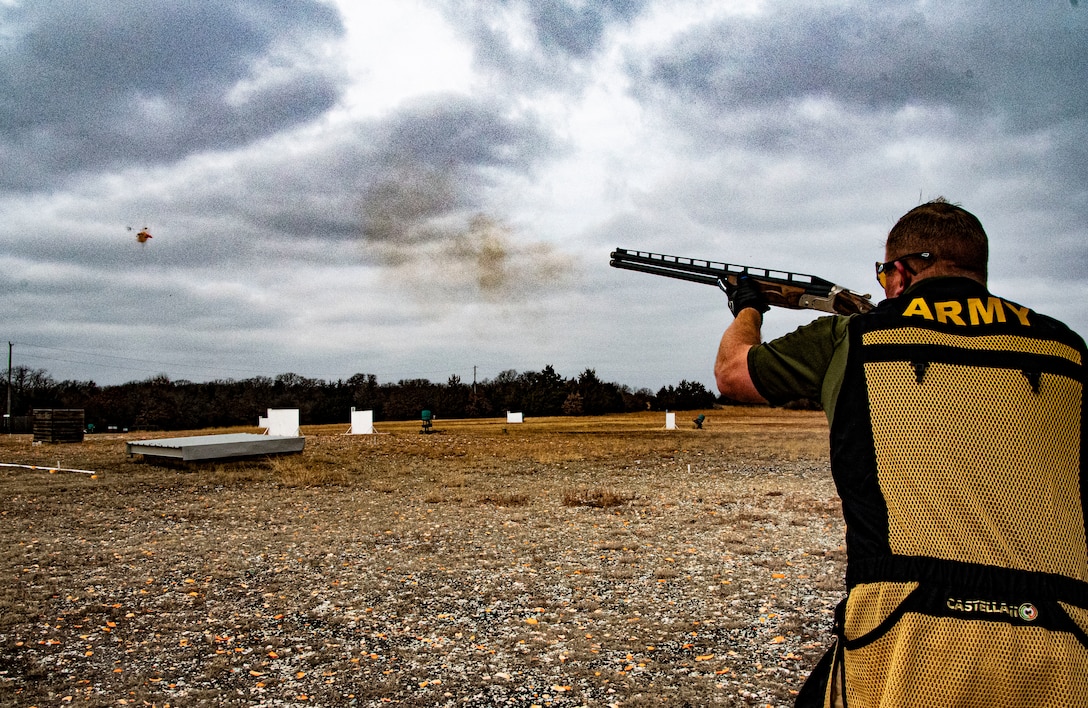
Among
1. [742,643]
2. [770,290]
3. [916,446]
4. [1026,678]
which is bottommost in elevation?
[742,643]

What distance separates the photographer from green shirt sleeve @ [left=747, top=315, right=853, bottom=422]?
2.35m

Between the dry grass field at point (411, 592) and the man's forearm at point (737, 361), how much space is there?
374 centimetres

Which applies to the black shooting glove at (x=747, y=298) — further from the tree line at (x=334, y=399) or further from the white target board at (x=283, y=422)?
the tree line at (x=334, y=399)

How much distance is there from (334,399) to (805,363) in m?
70.9

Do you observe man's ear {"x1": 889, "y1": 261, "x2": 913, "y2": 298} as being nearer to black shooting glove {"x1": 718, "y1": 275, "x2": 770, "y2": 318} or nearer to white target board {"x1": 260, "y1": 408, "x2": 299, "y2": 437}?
black shooting glove {"x1": 718, "y1": 275, "x2": 770, "y2": 318}

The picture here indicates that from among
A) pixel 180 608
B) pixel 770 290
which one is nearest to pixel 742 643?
pixel 770 290

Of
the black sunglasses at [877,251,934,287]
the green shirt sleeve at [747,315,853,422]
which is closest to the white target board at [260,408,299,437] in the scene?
the green shirt sleeve at [747,315,853,422]

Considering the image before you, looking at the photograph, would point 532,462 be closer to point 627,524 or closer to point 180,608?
point 627,524

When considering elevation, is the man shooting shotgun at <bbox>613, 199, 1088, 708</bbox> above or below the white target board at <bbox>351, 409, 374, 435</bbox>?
above

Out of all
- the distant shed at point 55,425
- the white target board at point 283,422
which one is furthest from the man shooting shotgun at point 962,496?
the distant shed at point 55,425

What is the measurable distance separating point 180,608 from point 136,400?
64826 mm

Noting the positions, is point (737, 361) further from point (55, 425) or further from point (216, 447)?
point (55, 425)

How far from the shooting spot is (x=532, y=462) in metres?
24.8

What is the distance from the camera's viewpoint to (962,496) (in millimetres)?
2064
